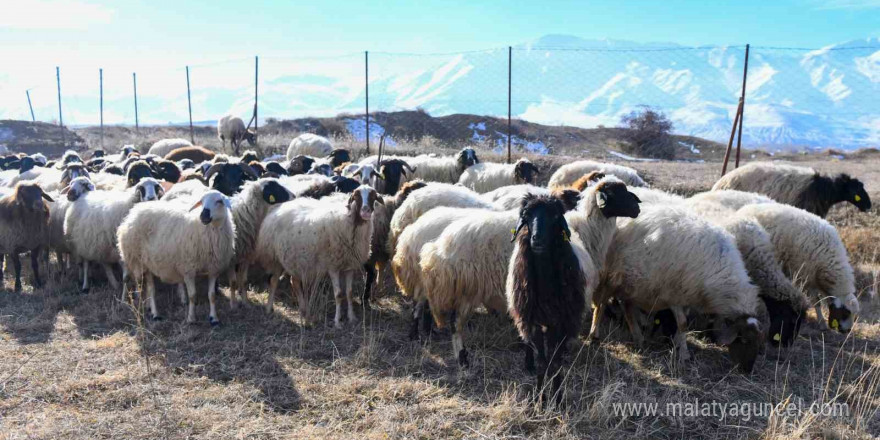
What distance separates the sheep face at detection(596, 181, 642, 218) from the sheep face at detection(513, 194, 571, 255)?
4.26ft

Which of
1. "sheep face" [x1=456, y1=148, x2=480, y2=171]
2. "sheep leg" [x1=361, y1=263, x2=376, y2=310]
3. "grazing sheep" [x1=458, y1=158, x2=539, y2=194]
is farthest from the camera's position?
"sheep face" [x1=456, y1=148, x2=480, y2=171]

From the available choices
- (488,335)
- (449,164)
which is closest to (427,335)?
(488,335)

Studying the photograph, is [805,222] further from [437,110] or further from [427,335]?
[437,110]

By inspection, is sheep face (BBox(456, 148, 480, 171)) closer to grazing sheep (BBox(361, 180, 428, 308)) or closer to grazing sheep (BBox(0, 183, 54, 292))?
grazing sheep (BBox(361, 180, 428, 308))

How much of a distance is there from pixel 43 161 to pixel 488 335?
1417 centimetres

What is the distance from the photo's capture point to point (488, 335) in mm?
6031

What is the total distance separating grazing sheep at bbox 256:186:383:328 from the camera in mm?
6715

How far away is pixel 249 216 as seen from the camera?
7.63 m

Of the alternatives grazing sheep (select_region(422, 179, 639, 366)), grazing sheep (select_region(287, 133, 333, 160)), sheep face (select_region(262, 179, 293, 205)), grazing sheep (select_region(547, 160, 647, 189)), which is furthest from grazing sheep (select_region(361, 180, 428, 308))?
grazing sheep (select_region(287, 133, 333, 160))

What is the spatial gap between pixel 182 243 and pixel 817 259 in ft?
22.5

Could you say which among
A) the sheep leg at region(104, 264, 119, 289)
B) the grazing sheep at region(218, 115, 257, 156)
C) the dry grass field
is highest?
the grazing sheep at region(218, 115, 257, 156)

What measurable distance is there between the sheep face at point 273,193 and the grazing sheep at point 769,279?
4.94 m

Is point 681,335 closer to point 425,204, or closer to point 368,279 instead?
point 425,204

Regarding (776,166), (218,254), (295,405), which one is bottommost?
(295,405)
